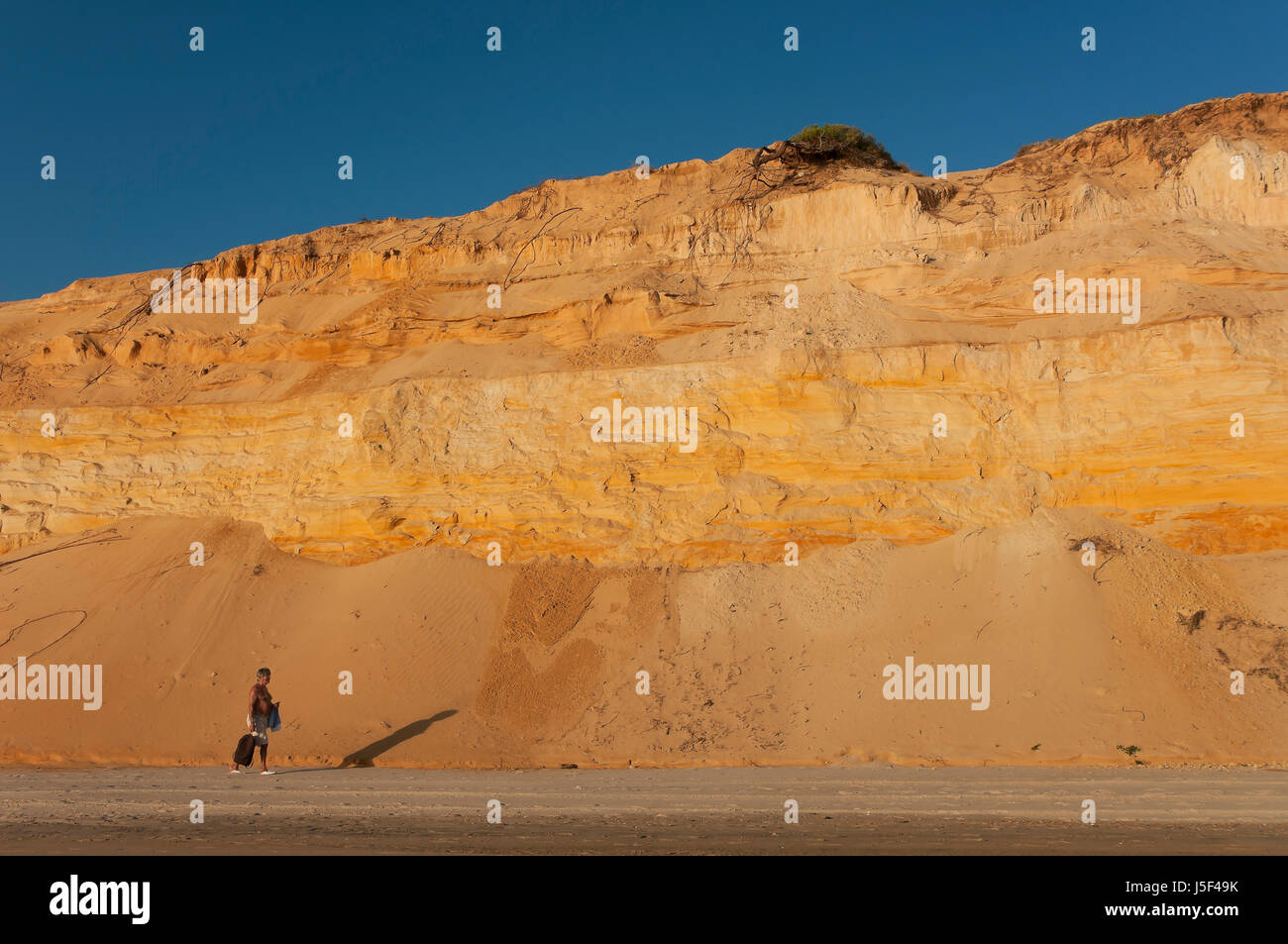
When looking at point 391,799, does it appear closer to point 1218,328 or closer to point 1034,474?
point 1034,474

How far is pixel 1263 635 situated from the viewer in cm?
1302

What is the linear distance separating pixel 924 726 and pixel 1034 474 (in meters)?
5.50

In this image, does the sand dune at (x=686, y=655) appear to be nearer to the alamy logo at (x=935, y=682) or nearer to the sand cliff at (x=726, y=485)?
the sand cliff at (x=726, y=485)

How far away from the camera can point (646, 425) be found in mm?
17672

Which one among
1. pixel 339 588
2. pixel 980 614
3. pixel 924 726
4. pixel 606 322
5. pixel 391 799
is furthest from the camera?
pixel 606 322

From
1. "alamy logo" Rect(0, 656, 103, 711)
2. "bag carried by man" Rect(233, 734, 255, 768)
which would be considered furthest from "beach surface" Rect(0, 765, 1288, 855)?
"alamy logo" Rect(0, 656, 103, 711)

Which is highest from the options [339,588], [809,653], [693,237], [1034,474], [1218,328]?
[693,237]

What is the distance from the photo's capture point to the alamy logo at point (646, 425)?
17.4 metres

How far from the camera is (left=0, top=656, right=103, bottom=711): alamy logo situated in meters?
15.2

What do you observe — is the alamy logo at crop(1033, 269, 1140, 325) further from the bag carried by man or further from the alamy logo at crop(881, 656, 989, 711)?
the bag carried by man

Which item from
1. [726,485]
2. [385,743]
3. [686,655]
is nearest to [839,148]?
[726,485]

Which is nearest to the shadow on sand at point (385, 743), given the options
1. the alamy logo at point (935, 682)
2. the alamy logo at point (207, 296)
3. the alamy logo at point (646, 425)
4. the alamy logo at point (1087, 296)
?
the alamy logo at point (646, 425)

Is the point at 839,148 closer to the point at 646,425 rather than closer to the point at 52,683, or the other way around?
the point at 646,425

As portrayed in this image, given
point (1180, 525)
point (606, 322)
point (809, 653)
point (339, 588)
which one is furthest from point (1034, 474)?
point (339, 588)
